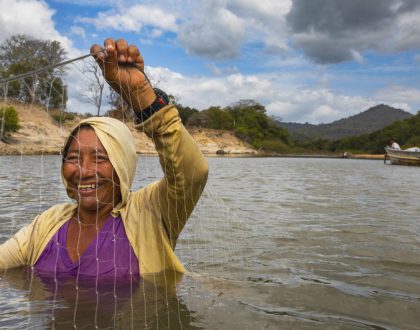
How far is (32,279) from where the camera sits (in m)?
2.70

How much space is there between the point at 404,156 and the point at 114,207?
38.7 m

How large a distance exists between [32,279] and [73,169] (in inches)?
34.8

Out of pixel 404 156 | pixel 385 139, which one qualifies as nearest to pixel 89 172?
pixel 404 156

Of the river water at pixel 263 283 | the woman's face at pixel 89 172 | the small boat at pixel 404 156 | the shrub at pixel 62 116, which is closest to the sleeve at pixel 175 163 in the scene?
the woman's face at pixel 89 172

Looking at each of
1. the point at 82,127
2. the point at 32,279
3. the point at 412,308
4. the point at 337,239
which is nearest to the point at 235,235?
the point at 337,239

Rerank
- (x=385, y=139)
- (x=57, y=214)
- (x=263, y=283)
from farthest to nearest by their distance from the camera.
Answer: (x=385, y=139) → (x=263, y=283) → (x=57, y=214)

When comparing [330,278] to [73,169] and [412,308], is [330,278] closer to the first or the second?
[412,308]

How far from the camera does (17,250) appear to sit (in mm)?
2701

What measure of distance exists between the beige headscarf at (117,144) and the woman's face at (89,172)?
0.05 meters

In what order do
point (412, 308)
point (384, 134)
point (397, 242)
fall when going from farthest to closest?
1. point (384, 134)
2. point (397, 242)
3. point (412, 308)

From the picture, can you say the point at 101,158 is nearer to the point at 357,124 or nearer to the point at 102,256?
the point at 102,256

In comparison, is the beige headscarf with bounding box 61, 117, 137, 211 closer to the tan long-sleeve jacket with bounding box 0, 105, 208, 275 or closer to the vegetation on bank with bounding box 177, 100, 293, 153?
the tan long-sleeve jacket with bounding box 0, 105, 208, 275

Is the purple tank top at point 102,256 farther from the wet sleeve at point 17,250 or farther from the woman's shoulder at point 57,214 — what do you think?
the wet sleeve at point 17,250

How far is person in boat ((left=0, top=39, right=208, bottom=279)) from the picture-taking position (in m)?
2.07
